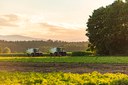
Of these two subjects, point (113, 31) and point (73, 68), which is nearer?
point (73, 68)

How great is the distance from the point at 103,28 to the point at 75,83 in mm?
69518

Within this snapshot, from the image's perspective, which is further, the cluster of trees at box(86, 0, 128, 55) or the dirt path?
the cluster of trees at box(86, 0, 128, 55)

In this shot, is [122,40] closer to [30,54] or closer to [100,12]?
[100,12]

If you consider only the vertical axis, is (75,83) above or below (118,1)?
below

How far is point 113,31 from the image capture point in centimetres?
9062

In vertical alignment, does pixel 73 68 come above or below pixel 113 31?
below

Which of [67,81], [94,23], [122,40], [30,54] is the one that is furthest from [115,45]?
[67,81]

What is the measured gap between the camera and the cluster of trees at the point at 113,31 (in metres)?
90.4

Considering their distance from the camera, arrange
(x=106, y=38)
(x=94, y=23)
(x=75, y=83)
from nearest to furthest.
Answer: (x=75, y=83) < (x=106, y=38) < (x=94, y=23)

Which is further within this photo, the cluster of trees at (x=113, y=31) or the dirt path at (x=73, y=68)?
the cluster of trees at (x=113, y=31)

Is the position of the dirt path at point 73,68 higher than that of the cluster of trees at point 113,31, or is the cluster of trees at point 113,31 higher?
the cluster of trees at point 113,31

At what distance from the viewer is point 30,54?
97.9 m

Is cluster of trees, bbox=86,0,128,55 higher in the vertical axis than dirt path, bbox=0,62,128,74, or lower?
higher

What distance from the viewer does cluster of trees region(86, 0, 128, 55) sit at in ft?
297
